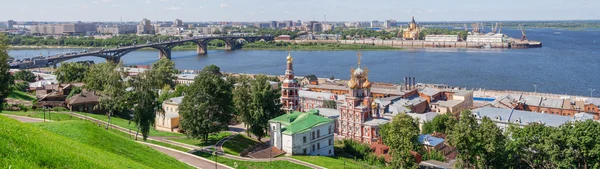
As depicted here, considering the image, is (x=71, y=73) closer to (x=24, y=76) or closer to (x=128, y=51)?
(x=24, y=76)

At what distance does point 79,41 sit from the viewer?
118 m

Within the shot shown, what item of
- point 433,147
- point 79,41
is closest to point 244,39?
point 79,41

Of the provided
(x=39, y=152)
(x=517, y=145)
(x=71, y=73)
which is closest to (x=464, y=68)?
(x=71, y=73)

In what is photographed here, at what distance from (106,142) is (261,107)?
38.7ft

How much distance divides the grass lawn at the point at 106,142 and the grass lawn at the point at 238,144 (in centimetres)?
703

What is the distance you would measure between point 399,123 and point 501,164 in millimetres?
4085

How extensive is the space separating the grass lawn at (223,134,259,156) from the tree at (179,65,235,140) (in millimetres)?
791

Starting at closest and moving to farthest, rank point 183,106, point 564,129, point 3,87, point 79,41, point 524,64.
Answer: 1. point 564,129
2. point 183,106
3. point 3,87
4. point 524,64
5. point 79,41

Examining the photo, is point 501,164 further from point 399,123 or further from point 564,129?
point 399,123

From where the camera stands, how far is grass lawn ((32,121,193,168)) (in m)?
12.6

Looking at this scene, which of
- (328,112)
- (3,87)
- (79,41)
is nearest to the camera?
(3,87)

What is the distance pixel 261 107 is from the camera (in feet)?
80.5

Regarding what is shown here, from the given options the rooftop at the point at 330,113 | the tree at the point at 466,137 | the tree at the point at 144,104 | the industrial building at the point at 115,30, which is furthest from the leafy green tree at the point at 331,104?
the industrial building at the point at 115,30

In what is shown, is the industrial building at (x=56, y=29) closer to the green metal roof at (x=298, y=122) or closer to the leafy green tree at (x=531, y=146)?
the green metal roof at (x=298, y=122)
